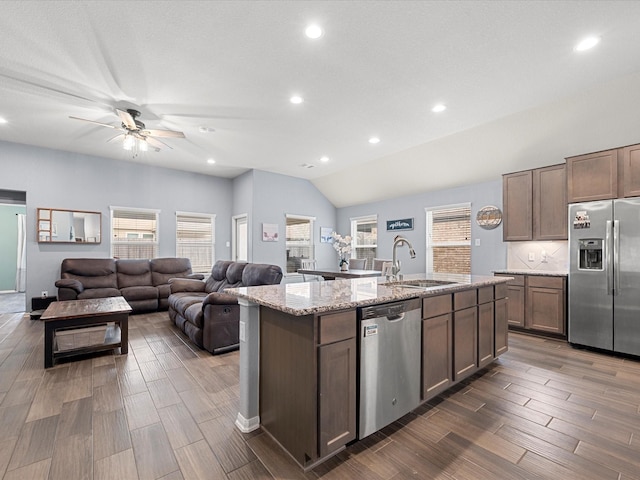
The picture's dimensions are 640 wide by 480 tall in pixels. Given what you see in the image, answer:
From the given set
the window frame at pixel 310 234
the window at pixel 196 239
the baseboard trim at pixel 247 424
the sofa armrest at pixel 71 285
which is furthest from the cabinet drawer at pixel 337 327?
the window at pixel 196 239

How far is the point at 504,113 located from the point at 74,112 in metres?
5.85

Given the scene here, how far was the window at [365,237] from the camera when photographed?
7.75 meters

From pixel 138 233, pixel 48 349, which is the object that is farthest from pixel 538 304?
pixel 138 233

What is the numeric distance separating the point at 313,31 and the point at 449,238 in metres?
4.89

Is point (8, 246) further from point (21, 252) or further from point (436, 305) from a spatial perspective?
point (436, 305)

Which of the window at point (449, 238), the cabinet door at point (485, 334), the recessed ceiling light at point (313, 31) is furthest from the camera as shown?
the window at point (449, 238)

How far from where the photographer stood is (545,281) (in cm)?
401

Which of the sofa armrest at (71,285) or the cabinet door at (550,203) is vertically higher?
the cabinet door at (550,203)

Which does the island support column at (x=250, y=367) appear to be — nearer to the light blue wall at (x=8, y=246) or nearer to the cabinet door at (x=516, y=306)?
the cabinet door at (x=516, y=306)

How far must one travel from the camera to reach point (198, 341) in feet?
11.4

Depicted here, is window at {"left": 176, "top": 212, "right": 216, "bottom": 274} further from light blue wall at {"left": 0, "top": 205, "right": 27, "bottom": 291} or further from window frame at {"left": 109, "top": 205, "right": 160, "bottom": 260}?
light blue wall at {"left": 0, "top": 205, "right": 27, "bottom": 291}

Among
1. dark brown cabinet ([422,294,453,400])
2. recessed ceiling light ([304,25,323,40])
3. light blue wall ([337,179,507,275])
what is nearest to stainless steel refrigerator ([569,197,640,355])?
light blue wall ([337,179,507,275])

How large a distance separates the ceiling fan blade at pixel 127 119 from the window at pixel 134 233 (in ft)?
9.98

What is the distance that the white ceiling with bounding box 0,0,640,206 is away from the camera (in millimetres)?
2250
